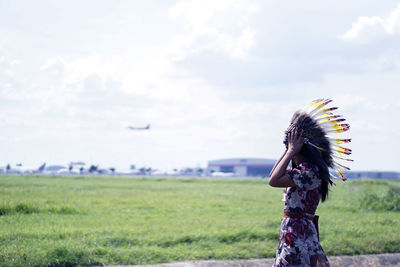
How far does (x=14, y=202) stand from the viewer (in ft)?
42.9

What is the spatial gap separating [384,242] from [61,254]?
6421 mm

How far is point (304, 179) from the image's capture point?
3754 millimetres

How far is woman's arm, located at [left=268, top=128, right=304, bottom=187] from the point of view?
3.78 metres

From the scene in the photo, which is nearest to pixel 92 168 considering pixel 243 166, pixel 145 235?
pixel 243 166

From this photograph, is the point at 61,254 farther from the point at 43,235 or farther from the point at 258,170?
the point at 258,170

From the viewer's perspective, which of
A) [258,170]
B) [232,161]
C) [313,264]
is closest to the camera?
[313,264]

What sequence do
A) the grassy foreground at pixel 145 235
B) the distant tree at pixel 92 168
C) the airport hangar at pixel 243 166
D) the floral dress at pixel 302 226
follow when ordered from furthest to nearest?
1. the airport hangar at pixel 243 166
2. the distant tree at pixel 92 168
3. the grassy foreground at pixel 145 235
4. the floral dress at pixel 302 226

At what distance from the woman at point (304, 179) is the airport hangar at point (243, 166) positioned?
11426 cm

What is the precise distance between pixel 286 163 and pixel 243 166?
124 meters

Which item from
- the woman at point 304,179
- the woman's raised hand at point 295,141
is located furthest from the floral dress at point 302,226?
the woman's raised hand at point 295,141

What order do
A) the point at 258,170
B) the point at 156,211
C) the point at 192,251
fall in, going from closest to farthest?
the point at 192,251 → the point at 156,211 → the point at 258,170

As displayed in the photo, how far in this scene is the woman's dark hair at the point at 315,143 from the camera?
385 cm

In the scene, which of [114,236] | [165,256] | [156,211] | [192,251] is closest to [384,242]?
[192,251]

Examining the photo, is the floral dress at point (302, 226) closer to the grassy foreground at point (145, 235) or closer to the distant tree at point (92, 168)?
the grassy foreground at point (145, 235)
